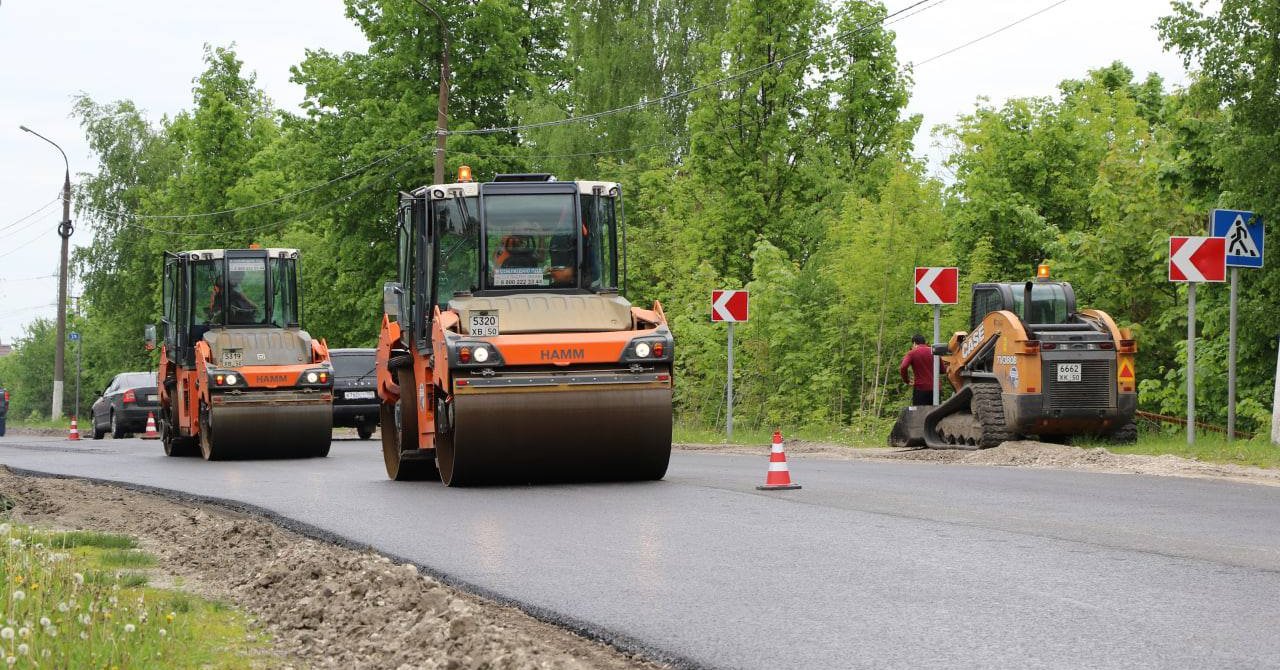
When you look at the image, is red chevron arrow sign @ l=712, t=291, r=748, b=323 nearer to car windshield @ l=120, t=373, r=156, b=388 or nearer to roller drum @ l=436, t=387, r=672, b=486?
roller drum @ l=436, t=387, r=672, b=486

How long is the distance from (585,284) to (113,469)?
28.3ft

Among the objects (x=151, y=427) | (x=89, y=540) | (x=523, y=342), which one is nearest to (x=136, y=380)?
(x=151, y=427)

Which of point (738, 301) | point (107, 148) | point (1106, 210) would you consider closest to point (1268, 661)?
point (738, 301)

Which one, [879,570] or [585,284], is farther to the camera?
[585,284]

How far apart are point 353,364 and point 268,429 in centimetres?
1069

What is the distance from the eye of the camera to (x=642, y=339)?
1375 centimetres

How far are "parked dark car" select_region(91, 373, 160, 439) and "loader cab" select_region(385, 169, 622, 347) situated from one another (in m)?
25.1

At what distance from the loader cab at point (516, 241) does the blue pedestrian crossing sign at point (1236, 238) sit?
7794 mm

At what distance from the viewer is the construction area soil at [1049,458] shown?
15359 mm

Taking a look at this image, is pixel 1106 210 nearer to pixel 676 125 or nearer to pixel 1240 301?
pixel 1240 301

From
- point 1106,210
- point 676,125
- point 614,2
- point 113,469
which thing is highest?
point 614,2

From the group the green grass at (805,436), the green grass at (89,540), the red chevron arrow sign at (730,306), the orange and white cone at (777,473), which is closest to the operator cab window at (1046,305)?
the green grass at (805,436)

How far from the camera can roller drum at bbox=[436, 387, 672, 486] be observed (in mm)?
13562

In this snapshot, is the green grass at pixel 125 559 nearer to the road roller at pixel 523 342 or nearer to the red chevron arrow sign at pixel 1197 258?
the road roller at pixel 523 342
